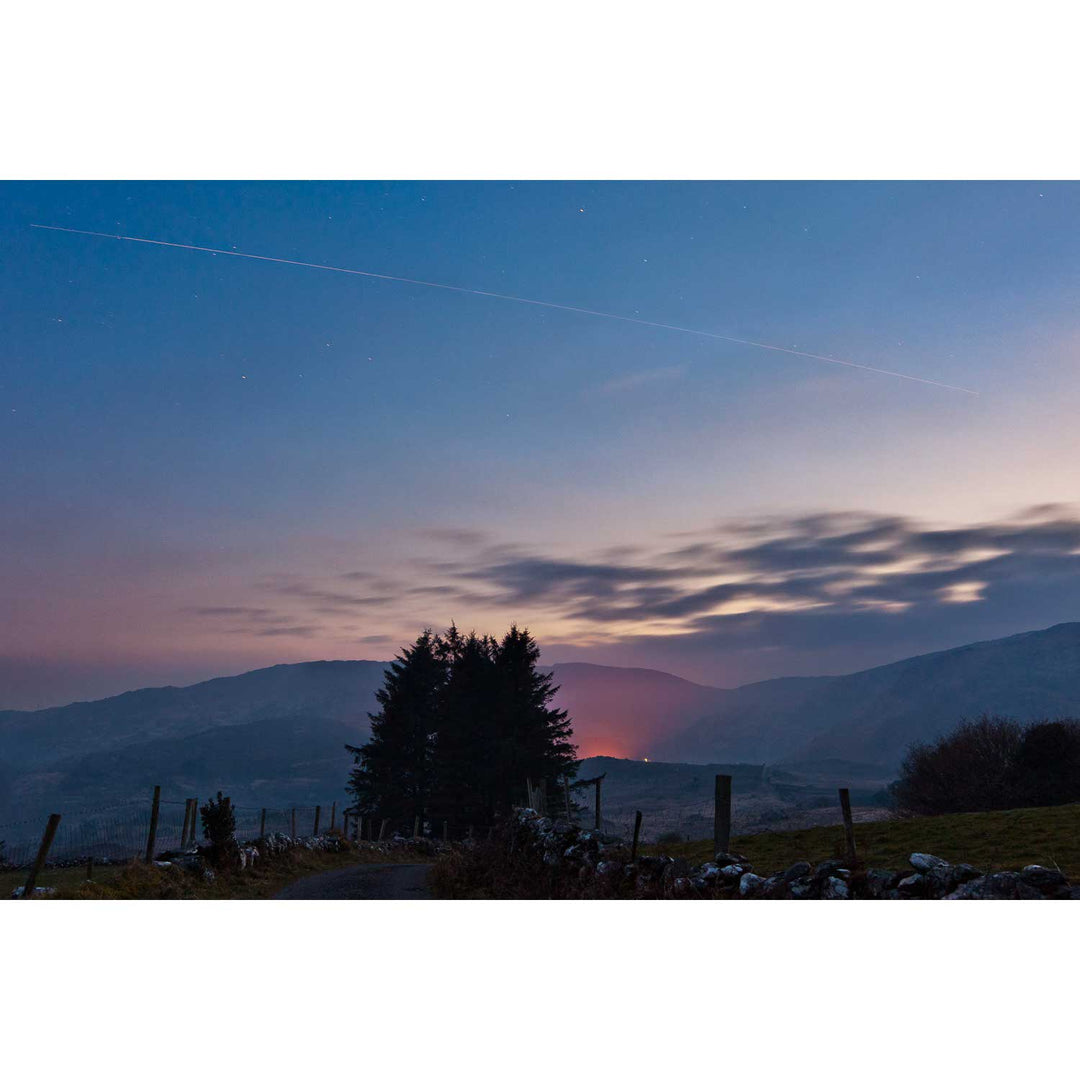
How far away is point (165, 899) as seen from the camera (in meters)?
15.3

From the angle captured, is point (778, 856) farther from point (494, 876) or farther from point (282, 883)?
point (282, 883)

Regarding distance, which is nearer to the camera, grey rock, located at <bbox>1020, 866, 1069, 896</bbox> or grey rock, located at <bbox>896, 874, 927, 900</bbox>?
grey rock, located at <bbox>1020, 866, 1069, 896</bbox>

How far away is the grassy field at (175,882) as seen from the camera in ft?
49.4

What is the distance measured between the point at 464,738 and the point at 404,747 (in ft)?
21.3

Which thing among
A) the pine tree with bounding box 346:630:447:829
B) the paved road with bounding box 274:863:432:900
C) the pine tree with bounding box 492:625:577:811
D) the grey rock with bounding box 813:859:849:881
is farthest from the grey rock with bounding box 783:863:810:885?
the pine tree with bounding box 346:630:447:829

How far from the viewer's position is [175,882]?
16875 mm

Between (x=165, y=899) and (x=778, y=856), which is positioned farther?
(x=778, y=856)

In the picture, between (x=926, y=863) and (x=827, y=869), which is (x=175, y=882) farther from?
(x=926, y=863)

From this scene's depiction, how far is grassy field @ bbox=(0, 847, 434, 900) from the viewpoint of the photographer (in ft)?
49.4

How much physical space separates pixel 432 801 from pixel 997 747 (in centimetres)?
3007

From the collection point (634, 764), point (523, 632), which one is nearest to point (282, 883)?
point (523, 632)

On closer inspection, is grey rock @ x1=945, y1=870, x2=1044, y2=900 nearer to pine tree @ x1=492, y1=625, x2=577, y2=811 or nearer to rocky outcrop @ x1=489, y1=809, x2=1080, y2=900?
rocky outcrop @ x1=489, y1=809, x2=1080, y2=900

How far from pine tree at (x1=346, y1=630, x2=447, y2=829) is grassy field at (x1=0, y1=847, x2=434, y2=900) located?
24275 millimetres

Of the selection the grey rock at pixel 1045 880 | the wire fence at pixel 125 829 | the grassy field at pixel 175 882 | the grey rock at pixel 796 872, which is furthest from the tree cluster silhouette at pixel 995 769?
the wire fence at pixel 125 829
